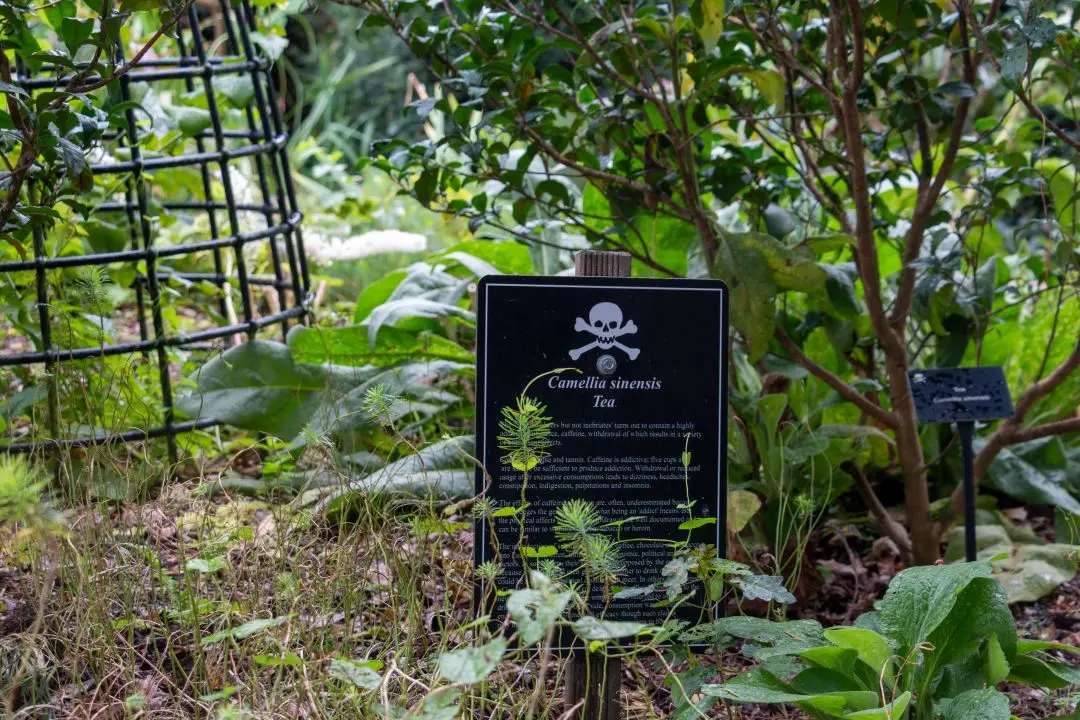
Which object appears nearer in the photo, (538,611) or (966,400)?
(538,611)

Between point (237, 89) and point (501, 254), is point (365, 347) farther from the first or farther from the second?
point (237, 89)

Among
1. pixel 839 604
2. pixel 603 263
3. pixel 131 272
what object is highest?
pixel 131 272

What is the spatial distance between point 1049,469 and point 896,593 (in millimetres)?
1271

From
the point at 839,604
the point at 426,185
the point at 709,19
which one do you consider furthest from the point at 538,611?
the point at 839,604

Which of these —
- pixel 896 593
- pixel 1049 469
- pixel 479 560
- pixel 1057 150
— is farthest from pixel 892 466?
pixel 479 560

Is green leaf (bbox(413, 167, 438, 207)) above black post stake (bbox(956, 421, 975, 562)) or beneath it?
above

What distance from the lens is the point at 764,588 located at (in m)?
1.49

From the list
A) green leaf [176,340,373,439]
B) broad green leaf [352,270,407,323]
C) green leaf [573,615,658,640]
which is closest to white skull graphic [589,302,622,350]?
green leaf [573,615,658,640]

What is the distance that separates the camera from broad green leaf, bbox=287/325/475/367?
2621mm

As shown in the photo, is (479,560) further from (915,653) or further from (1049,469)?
(1049,469)

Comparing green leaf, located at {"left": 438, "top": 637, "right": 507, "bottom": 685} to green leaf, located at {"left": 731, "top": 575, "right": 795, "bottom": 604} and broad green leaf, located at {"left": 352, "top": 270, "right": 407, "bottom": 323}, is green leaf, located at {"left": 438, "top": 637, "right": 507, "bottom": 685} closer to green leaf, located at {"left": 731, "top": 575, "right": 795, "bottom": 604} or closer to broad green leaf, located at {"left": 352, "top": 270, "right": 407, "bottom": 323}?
green leaf, located at {"left": 731, "top": 575, "right": 795, "bottom": 604}

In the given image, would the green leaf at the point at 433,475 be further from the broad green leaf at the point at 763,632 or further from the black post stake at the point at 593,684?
the broad green leaf at the point at 763,632

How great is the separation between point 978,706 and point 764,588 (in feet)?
0.99

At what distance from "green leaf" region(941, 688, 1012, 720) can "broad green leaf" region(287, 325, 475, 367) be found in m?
1.53
